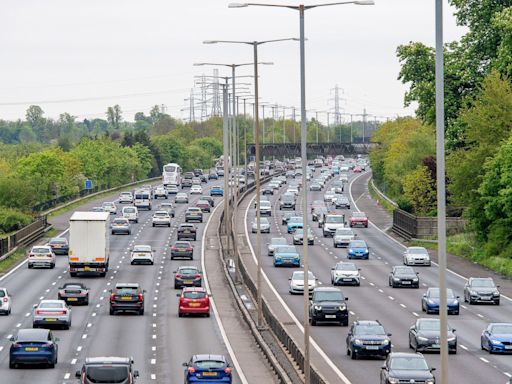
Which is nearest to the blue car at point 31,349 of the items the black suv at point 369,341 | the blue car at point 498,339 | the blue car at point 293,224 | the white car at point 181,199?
the black suv at point 369,341

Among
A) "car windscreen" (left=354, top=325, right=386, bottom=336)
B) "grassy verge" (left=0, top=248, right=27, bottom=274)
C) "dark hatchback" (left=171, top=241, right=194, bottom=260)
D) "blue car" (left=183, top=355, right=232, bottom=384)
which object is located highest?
"blue car" (left=183, top=355, right=232, bottom=384)

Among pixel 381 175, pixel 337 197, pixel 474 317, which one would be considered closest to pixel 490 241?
pixel 474 317

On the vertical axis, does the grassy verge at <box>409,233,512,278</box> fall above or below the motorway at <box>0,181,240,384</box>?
below

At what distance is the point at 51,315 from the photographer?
5988 cm

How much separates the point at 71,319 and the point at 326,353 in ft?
54.3

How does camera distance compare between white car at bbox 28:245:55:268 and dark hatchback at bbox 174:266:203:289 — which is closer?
dark hatchback at bbox 174:266:203:289

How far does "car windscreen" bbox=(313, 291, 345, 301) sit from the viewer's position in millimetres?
61281

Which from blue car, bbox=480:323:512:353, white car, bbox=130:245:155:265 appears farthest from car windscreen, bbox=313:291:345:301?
white car, bbox=130:245:155:265

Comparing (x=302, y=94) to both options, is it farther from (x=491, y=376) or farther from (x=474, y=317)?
(x=474, y=317)

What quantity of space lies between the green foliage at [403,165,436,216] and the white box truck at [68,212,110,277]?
4477 cm

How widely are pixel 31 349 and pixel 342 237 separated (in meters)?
62.2

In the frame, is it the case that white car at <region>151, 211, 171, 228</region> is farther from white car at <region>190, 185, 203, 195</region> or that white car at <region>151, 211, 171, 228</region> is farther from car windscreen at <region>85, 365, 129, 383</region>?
car windscreen at <region>85, 365, 129, 383</region>

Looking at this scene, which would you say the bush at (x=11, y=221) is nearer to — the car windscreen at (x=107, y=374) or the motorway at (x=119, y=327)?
the motorway at (x=119, y=327)

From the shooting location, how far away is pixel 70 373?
47.2 m
